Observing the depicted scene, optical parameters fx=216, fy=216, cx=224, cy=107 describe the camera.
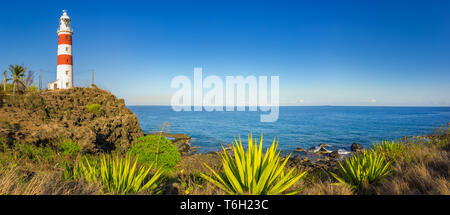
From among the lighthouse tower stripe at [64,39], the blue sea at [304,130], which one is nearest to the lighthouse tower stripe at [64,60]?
the lighthouse tower stripe at [64,39]

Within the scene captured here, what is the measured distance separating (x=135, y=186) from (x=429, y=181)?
17.0 ft

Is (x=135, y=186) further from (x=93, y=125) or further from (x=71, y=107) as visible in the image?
(x=71, y=107)

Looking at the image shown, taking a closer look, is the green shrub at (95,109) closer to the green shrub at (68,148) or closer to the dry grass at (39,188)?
the green shrub at (68,148)

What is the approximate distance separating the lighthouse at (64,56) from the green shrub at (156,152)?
2192 cm

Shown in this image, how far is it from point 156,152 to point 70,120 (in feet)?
30.5

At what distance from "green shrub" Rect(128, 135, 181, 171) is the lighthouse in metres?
21.9

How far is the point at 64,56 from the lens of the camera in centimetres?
2472

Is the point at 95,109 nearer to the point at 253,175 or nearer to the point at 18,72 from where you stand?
the point at 18,72

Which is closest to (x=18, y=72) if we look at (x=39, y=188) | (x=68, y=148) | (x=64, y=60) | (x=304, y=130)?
(x=64, y=60)
